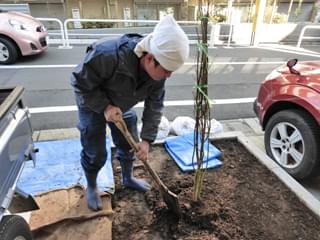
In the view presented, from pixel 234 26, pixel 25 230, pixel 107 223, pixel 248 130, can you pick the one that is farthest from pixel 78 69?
pixel 234 26

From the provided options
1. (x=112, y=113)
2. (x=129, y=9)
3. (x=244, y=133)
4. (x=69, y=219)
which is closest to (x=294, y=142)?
(x=244, y=133)

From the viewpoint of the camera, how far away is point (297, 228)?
6.01ft

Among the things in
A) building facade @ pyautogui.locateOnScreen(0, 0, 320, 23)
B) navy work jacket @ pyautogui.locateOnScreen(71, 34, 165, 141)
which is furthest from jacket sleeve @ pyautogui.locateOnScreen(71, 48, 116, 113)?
building facade @ pyautogui.locateOnScreen(0, 0, 320, 23)

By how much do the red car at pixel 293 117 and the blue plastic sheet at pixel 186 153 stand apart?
63 cm

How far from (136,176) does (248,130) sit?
5.91ft

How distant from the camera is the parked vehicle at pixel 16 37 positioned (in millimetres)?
5720

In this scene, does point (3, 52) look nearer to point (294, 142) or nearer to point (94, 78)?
point (94, 78)

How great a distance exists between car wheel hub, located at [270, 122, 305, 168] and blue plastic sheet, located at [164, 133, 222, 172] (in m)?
0.61


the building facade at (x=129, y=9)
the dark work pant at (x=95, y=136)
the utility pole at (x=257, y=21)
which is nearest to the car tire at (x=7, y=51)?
the dark work pant at (x=95, y=136)

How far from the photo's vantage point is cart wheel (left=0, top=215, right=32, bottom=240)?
49.5 inches

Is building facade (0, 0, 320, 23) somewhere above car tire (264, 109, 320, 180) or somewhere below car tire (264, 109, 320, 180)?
above

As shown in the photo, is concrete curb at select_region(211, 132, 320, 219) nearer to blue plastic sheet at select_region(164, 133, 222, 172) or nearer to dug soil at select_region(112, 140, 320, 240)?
dug soil at select_region(112, 140, 320, 240)

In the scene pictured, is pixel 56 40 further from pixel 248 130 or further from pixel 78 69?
pixel 78 69

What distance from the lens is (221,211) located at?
1967 mm
